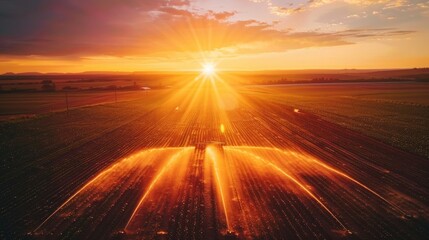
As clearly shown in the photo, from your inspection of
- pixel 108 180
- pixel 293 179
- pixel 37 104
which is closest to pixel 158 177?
pixel 108 180

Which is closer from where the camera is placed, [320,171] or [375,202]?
[375,202]

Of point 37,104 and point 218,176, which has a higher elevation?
point 37,104

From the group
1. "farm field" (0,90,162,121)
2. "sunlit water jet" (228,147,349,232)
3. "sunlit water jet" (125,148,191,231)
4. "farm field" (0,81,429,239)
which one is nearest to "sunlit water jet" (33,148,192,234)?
"farm field" (0,81,429,239)

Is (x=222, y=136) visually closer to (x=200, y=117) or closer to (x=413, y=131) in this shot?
(x=200, y=117)

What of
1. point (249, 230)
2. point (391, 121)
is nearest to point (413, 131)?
point (391, 121)

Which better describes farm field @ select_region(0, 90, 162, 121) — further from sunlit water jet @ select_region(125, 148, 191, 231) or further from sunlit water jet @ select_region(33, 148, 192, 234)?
sunlit water jet @ select_region(125, 148, 191, 231)

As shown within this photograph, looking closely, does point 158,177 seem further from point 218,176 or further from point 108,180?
point 218,176

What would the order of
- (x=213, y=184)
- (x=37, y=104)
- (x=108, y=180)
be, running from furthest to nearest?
(x=37, y=104) < (x=108, y=180) < (x=213, y=184)

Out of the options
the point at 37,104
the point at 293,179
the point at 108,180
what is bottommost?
the point at 293,179
